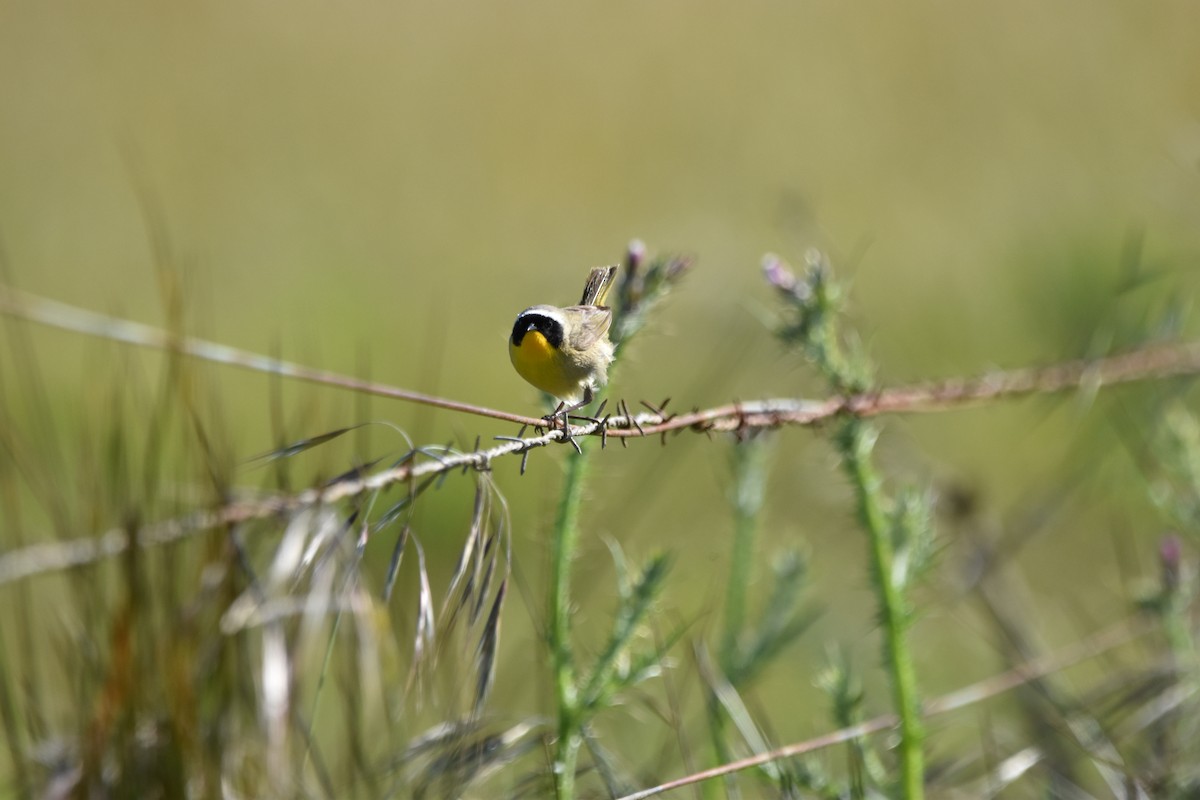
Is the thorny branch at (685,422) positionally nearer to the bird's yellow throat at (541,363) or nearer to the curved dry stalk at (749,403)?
the curved dry stalk at (749,403)

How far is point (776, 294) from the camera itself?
5.65 ft

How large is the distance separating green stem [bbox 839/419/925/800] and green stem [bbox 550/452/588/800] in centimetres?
37

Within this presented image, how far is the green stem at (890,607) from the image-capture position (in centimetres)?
162

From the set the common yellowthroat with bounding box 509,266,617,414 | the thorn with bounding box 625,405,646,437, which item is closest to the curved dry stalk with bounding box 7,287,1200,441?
the thorn with bounding box 625,405,646,437

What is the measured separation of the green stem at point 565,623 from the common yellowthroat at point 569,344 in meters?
0.10

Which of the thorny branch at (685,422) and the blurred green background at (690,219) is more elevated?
the blurred green background at (690,219)

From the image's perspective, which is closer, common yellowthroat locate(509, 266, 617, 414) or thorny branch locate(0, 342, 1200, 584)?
thorny branch locate(0, 342, 1200, 584)

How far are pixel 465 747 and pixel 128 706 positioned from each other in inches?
19.9

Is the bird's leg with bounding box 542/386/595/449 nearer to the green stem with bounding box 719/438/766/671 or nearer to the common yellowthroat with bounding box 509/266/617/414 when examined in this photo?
the common yellowthroat with bounding box 509/266/617/414

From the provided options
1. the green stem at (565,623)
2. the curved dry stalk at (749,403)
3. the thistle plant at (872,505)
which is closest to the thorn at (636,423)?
the curved dry stalk at (749,403)

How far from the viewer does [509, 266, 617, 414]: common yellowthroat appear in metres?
1.57

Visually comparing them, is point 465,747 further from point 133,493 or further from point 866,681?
point 866,681

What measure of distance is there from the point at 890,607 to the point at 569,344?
53 centimetres

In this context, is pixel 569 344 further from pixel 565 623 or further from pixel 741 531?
pixel 741 531
